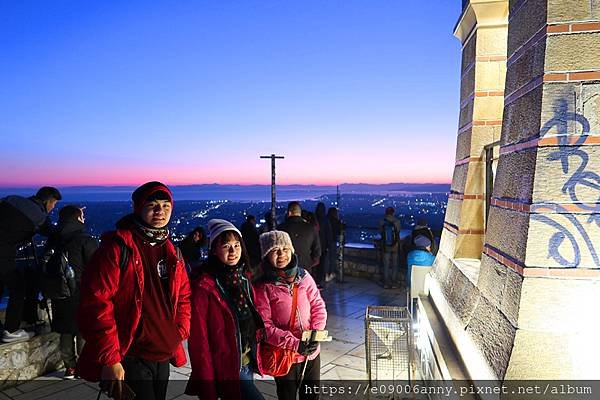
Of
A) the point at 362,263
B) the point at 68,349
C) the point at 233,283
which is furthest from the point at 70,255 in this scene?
the point at 362,263

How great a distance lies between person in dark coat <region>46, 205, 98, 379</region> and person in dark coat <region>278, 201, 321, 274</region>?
2664mm

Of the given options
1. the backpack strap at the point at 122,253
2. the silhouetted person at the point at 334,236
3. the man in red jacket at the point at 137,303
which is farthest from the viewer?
the silhouetted person at the point at 334,236

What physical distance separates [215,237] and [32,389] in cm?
318

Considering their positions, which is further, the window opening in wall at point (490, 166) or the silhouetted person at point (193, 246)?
the silhouetted person at point (193, 246)

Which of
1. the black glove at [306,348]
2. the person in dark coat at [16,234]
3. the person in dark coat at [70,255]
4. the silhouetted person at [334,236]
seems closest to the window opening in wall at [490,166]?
the black glove at [306,348]

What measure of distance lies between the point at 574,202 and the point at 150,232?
8.09ft

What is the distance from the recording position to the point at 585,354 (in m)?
2.31

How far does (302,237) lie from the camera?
21.0ft

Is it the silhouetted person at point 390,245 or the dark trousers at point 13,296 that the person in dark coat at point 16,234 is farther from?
the silhouetted person at point 390,245

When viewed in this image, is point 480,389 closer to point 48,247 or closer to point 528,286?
point 528,286

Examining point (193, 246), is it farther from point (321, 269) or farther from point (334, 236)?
point (334, 236)

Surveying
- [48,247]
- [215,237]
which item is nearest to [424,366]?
[215,237]

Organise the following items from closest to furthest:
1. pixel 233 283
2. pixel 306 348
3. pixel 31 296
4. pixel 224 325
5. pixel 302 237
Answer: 1. pixel 224 325
2. pixel 233 283
3. pixel 306 348
4. pixel 31 296
5. pixel 302 237

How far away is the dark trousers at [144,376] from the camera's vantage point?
8.93ft
